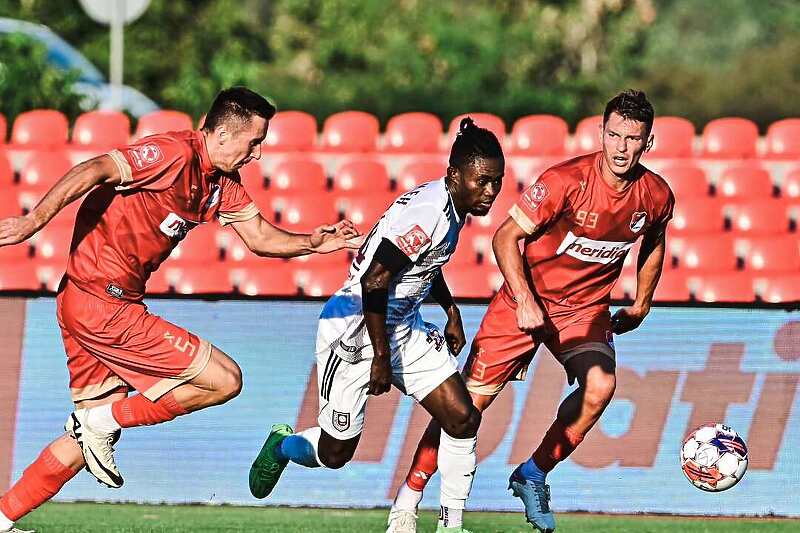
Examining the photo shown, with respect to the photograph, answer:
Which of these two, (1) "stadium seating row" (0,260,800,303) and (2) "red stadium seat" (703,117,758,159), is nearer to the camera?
(1) "stadium seating row" (0,260,800,303)

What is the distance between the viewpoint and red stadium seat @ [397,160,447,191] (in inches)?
478

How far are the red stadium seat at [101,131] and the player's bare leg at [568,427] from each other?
6109 mm

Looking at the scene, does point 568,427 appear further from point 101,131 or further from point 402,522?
point 101,131

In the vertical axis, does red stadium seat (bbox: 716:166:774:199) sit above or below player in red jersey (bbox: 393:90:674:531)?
below

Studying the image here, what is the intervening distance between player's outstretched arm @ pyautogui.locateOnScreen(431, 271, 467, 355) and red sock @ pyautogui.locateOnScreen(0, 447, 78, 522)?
6.62ft

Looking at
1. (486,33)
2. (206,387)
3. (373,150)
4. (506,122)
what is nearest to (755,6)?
(486,33)

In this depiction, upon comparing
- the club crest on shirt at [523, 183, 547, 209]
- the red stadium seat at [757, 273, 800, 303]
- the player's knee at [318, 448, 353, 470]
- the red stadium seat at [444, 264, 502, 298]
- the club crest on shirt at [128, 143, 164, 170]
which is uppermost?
the club crest on shirt at [128, 143, 164, 170]

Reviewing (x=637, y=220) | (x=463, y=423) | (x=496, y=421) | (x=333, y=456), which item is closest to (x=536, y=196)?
(x=637, y=220)

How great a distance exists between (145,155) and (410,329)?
5.02ft

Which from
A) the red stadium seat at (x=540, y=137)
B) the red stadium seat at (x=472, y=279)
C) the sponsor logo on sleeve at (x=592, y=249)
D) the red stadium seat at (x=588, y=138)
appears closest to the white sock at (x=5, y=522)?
the sponsor logo on sleeve at (x=592, y=249)

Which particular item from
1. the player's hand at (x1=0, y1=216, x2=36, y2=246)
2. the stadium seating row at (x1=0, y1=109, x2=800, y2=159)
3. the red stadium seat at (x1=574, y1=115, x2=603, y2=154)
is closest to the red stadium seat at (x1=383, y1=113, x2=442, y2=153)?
the stadium seating row at (x1=0, y1=109, x2=800, y2=159)

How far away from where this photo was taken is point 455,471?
6.93 meters

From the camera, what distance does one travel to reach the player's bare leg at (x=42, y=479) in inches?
275

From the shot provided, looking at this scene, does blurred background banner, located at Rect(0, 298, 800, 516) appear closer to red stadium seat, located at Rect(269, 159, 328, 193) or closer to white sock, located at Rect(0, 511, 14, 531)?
white sock, located at Rect(0, 511, 14, 531)
